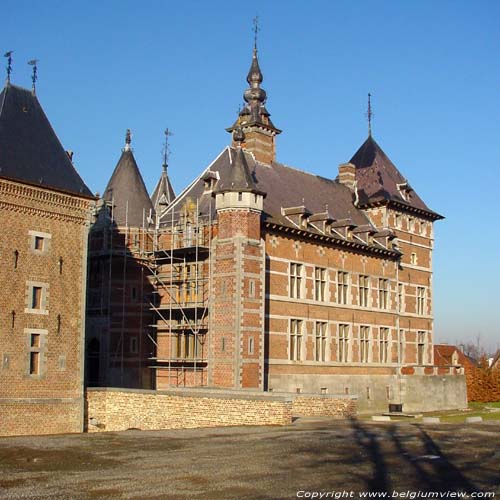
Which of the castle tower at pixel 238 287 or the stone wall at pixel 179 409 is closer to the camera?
the stone wall at pixel 179 409

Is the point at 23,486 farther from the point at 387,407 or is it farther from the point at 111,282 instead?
the point at 387,407

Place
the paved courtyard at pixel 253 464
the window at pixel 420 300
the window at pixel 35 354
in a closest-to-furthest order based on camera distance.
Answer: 1. the paved courtyard at pixel 253 464
2. the window at pixel 35 354
3. the window at pixel 420 300

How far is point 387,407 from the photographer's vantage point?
130 ft

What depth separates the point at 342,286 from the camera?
37.3 metres

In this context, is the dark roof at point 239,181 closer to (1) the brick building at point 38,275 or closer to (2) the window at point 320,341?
(1) the brick building at point 38,275

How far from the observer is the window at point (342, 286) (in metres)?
37.1

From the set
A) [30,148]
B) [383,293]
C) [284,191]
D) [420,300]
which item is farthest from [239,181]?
[420,300]

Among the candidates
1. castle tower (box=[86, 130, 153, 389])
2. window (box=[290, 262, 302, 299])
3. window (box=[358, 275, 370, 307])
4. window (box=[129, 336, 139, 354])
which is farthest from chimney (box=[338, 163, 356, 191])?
window (box=[129, 336, 139, 354])

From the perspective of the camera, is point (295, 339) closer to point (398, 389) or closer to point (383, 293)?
point (383, 293)

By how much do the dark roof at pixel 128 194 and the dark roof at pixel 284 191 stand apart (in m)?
1.67

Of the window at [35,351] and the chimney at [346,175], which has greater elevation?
the chimney at [346,175]

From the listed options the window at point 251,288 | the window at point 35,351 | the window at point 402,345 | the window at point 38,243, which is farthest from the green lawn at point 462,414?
the window at point 38,243

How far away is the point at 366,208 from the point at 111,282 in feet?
49.3

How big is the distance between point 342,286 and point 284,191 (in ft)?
17.6
